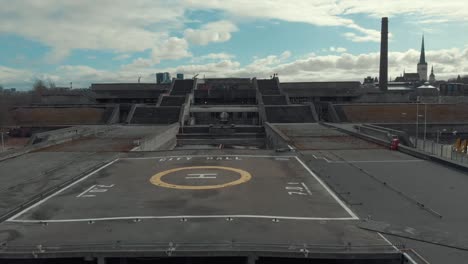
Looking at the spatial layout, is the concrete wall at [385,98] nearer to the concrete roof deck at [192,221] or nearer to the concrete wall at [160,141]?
the concrete wall at [160,141]

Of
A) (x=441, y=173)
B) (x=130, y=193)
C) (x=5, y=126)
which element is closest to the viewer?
(x=130, y=193)

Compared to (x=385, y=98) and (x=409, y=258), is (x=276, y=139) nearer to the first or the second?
(x=409, y=258)

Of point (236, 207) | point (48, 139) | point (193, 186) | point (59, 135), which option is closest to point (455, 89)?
point (59, 135)

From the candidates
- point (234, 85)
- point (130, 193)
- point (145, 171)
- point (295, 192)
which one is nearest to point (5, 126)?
point (234, 85)

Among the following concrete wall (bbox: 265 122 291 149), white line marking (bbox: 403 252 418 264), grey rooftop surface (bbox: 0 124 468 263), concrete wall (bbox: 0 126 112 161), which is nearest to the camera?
white line marking (bbox: 403 252 418 264)

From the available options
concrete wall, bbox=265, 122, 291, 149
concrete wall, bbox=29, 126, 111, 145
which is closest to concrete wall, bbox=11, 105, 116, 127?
concrete wall, bbox=29, 126, 111, 145

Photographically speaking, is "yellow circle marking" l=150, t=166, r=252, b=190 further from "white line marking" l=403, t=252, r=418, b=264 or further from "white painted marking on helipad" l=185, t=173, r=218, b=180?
"white line marking" l=403, t=252, r=418, b=264

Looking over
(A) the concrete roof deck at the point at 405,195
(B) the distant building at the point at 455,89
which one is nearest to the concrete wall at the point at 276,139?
(A) the concrete roof deck at the point at 405,195

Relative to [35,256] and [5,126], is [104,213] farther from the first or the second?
[5,126]
